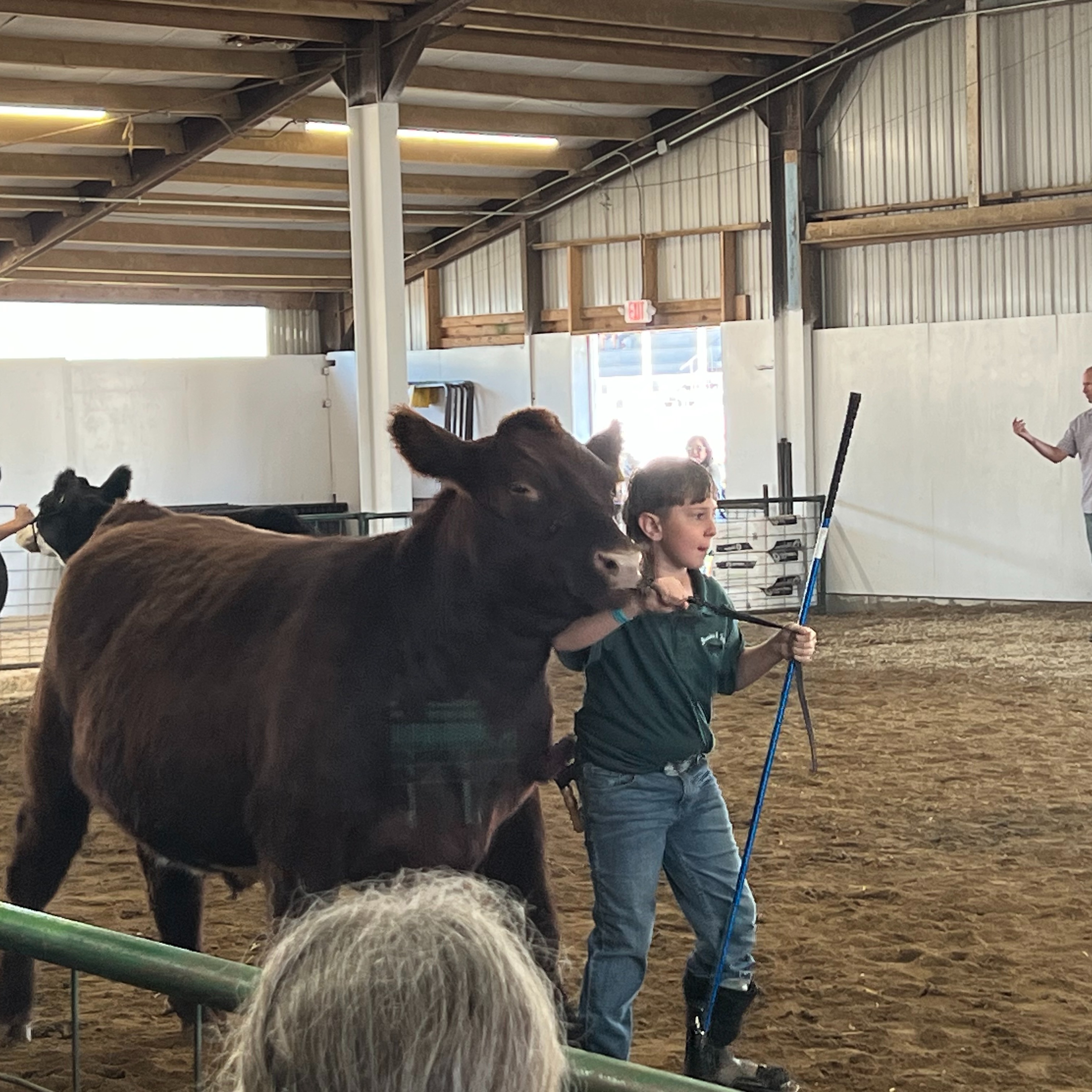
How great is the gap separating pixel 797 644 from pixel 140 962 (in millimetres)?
1714

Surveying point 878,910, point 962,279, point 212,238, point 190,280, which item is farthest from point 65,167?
point 878,910

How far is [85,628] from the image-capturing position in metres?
3.78

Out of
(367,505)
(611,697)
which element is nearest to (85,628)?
(611,697)

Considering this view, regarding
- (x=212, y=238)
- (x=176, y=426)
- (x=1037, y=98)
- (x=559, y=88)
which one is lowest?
(x=176, y=426)

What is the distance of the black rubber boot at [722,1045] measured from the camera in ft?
10.6

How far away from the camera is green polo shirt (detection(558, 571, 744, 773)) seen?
3076mm

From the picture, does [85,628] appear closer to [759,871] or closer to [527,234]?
[759,871]

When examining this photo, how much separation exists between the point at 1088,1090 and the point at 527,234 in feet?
46.3

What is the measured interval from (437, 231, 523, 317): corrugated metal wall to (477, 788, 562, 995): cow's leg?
14.1m

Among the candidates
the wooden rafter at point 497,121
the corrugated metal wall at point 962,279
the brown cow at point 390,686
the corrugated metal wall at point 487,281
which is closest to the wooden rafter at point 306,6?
the wooden rafter at point 497,121

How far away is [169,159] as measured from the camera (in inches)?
529

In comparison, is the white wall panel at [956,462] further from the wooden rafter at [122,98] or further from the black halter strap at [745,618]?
the black halter strap at [745,618]

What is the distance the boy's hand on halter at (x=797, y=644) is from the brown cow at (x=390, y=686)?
395mm

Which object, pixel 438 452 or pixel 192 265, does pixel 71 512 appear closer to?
pixel 438 452
